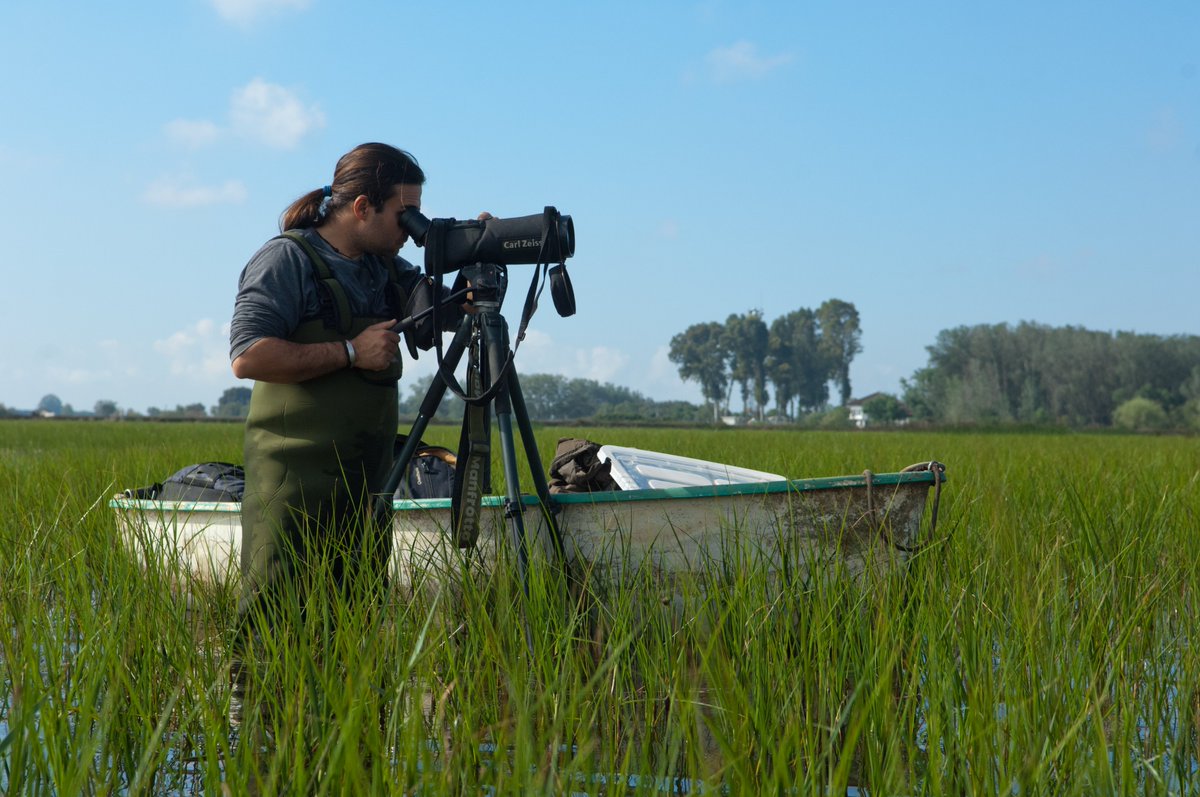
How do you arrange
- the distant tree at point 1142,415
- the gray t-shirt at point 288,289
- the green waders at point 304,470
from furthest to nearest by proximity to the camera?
1. the distant tree at point 1142,415
2. the green waders at point 304,470
3. the gray t-shirt at point 288,289

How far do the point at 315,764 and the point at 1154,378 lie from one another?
283 ft

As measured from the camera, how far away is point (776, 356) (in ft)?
316

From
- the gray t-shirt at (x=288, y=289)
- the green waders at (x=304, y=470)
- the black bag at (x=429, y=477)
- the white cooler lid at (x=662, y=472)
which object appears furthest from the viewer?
the white cooler lid at (x=662, y=472)

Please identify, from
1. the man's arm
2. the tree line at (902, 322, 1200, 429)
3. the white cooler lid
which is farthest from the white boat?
the tree line at (902, 322, 1200, 429)

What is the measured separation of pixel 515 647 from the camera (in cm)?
236

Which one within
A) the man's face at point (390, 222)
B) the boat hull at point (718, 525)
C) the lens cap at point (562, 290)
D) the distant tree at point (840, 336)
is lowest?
the boat hull at point (718, 525)

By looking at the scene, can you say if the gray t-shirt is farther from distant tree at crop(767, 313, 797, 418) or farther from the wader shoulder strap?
distant tree at crop(767, 313, 797, 418)

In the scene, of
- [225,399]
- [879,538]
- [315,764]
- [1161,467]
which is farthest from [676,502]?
[225,399]

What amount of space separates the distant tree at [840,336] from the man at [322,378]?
99.5m

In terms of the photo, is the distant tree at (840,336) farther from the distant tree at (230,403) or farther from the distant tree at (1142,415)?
the distant tree at (230,403)

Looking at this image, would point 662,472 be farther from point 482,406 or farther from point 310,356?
point 310,356

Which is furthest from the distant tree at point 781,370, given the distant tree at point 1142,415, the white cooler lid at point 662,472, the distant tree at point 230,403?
the white cooler lid at point 662,472

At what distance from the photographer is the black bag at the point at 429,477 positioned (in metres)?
3.89

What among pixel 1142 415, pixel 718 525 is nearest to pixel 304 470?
pixel 718 525
